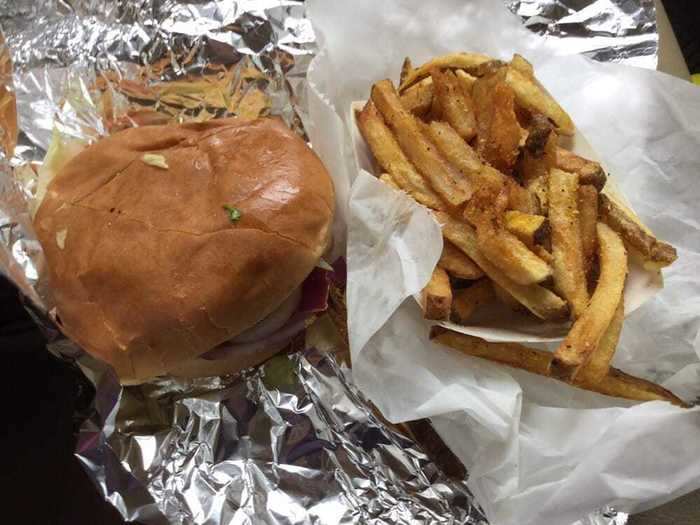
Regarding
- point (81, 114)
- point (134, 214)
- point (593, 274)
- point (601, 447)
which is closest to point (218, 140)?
point (134, 214)

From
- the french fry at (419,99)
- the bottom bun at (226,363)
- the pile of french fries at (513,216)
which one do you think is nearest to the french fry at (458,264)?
the pile of french fries at (513,216)

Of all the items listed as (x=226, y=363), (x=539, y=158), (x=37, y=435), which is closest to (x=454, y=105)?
(x=539, y=158)

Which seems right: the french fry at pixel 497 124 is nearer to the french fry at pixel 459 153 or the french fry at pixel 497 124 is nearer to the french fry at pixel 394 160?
the french fry at pixel 459 153

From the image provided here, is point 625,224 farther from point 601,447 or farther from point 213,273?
point 213,273

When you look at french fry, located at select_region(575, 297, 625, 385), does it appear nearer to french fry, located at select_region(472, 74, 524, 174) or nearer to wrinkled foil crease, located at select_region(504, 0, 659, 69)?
french fry, located at select_region(472, 74, 524, 174)

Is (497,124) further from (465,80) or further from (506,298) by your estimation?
(506,298)

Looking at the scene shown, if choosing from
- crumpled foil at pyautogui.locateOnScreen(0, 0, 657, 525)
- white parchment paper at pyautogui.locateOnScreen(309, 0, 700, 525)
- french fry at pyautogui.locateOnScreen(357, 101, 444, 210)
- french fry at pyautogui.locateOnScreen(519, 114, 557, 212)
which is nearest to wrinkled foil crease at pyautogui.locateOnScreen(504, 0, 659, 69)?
crumpled foil at pyautogui.locateOnScreen(0, 0, 657, 525)
